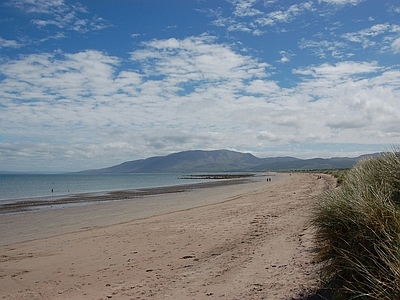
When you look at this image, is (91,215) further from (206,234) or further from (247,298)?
(247,298)

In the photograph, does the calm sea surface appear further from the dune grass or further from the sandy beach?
the dune grass

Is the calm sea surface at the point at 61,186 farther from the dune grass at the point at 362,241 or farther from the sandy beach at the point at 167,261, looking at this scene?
the dune grass at the point at 362,241

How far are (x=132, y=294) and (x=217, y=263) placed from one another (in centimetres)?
230

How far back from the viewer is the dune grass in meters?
3.95

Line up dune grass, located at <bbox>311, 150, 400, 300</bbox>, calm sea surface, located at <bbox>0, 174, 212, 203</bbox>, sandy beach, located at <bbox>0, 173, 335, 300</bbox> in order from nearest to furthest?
dune grass, located at <bbox>311, 150, 400, 300</bbox>, sandy beach, located at <bbox>0, 173, 335, 300</bbox>, calm sea surface, located at <bbox>0, 174, 212, 203</bbox>

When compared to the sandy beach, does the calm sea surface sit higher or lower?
higher

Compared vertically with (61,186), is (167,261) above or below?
below

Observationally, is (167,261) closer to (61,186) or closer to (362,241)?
(362,241)

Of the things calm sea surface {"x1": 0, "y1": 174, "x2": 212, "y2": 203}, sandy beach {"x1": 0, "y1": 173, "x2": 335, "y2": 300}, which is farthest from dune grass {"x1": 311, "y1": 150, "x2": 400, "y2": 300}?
calm sea surface {"x1": 0, "y1": 174, "x2": 212, "y2": 203}

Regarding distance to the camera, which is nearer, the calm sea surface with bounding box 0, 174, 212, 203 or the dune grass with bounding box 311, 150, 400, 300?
the dune grass with bounding box 311, 150, 400, 300

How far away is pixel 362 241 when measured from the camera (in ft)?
15.2

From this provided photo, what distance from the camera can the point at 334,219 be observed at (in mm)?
5371

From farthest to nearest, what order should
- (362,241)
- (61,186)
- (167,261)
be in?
(61,186)
(167,261)
(362,241)

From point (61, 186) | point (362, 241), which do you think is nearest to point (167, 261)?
point (362, 241)
